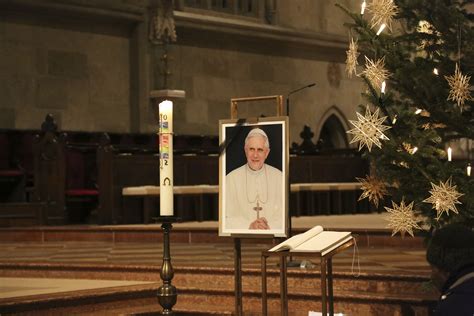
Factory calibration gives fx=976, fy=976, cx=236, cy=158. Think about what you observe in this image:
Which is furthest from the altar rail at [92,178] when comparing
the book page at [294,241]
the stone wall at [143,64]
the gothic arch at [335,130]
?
the book page at [294,241]

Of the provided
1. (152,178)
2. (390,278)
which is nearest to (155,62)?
(152,178)

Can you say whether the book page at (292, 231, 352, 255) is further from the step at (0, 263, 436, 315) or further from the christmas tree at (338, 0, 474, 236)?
the step at (0, 263, 436, 315)

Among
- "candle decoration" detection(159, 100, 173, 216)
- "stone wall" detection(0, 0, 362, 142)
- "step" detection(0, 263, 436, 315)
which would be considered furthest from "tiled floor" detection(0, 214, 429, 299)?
"stone wall" detection(0, 0, 362, 142)

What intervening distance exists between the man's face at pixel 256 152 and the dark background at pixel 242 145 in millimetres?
26

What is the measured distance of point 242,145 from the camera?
5.09 meters

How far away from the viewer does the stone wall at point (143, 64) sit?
520 inches

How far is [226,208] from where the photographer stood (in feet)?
16.7

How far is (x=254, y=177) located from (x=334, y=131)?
12960mm

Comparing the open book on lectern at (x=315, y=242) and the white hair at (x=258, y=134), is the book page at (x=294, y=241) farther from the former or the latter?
the white hair at (x=258, y=134)

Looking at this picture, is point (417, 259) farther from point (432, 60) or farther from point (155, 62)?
point (155, 62)

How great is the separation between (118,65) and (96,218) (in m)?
3.89

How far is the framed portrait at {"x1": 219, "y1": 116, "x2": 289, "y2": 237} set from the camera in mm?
4941

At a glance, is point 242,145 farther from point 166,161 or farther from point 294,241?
point 294,241

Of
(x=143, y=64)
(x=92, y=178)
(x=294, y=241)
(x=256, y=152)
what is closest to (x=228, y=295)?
(x=256, y=152)
